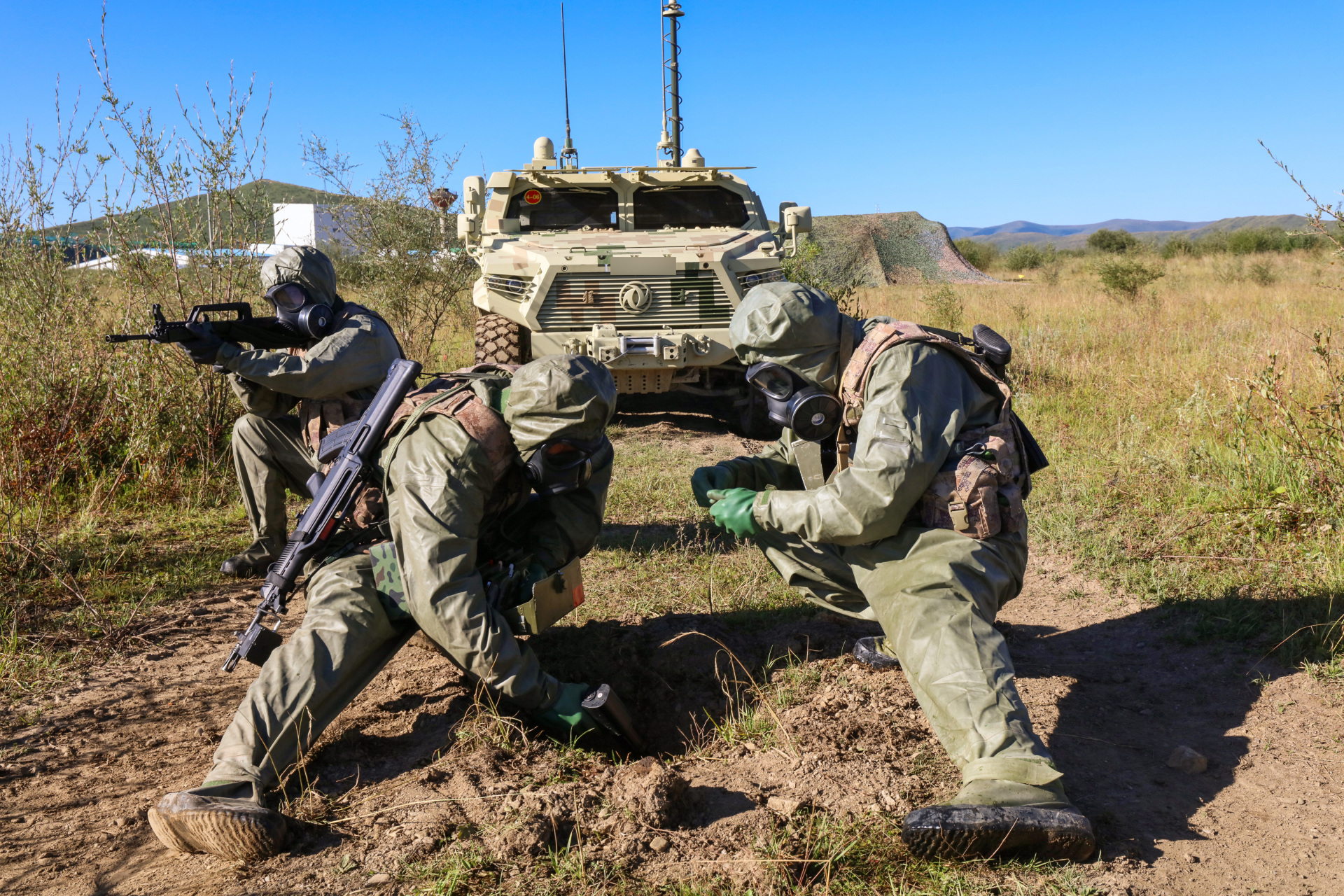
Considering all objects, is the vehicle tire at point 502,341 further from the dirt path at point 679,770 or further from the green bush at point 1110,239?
Result: the green bush at point 1110,239

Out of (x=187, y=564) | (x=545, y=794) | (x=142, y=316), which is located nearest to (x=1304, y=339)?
(x=545, y=794)

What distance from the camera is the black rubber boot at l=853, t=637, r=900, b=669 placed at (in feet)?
9.97

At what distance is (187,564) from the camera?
4.20 m

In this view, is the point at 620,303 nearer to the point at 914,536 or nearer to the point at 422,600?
the point at 914,536

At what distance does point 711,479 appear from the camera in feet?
9.84

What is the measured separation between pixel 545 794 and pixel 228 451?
158 inches

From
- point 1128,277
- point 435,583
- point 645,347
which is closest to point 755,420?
point 645,347

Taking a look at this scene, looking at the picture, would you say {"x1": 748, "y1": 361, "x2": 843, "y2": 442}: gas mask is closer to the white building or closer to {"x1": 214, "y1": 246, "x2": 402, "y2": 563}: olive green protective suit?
{"x1": 214, "y1": 246, "x2": 402, "y2": 563}: olive green protective suit

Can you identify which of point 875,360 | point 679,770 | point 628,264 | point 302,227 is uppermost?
point 302,227

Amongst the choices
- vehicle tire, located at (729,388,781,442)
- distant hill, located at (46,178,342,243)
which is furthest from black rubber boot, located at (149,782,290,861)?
vehicle tire, located at (729,388,781,442)

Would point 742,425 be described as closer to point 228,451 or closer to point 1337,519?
point 228,451

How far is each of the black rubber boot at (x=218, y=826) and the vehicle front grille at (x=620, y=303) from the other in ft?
16.1

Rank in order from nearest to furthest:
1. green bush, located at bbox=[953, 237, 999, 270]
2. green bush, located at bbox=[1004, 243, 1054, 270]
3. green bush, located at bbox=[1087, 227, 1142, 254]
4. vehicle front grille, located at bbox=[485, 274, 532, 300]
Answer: vehicle front grille, located at bbox=[485, 274, 532, 300] < green bush, located at bbox=[1087, 227, 1142, 254] < green bush, located at bbox=[1004, 243, 1054, 270] < green bush, located at bbox=[953, 237, 999, 270]

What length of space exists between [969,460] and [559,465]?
111 centimetres
